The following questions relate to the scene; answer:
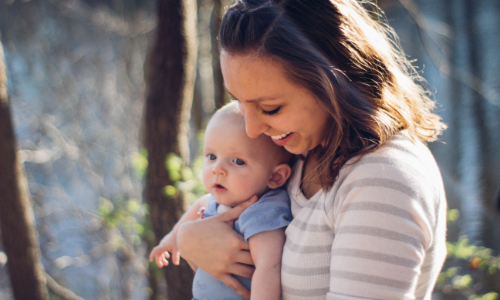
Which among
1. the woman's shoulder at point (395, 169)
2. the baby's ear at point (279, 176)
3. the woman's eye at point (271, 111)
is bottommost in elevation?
the baby's ear at point (279, 176)

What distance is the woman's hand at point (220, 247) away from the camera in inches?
53.0

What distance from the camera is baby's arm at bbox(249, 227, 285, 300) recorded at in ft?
3.79

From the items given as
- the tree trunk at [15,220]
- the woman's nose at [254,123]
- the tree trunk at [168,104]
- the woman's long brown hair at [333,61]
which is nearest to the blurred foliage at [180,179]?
the tree trunk at [168,104]

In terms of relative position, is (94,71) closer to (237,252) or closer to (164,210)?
(164,210)

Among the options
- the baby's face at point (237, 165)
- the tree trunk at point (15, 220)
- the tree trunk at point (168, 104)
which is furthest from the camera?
the tree trunk at point (15, 220)

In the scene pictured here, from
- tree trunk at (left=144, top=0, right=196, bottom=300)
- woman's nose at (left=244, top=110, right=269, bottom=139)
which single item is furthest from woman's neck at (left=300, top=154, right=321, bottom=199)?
tree trunk at (left=144, top=0, right=196, bottom=300)

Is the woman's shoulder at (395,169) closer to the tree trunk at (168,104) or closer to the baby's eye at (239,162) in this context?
the baby's eye at (239,162)

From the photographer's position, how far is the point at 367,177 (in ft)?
2.97

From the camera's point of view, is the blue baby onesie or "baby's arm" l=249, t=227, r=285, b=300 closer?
"baby's arm" l=249, t=227, r=285, b=300

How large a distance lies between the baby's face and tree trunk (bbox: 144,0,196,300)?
1.14m

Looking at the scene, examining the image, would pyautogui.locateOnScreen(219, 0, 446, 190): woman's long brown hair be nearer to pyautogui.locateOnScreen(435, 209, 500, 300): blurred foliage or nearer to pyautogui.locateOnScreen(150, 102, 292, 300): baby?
pyautogui.locateOnScreen(150, 102, 292, 300): baby

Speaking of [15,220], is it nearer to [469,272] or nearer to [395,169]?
[395,169]

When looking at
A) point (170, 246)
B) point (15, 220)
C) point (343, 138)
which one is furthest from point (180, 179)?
point (15, 220)

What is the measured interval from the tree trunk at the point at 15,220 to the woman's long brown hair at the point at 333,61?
9.73 feet
